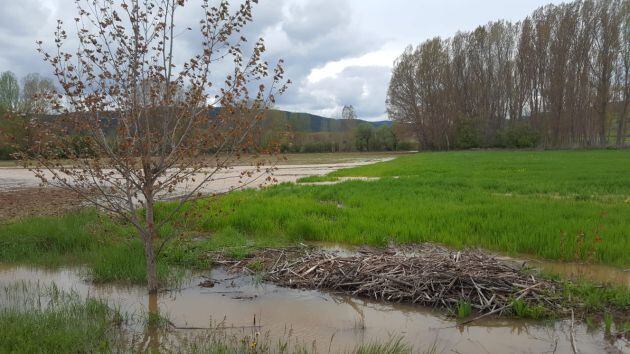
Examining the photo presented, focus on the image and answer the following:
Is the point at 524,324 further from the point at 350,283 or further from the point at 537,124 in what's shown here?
the point at 537,124

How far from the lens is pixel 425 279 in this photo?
475cm

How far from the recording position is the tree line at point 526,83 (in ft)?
165

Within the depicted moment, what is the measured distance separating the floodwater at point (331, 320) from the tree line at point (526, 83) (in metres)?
53.8

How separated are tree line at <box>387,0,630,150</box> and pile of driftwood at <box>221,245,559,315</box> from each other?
5289cm

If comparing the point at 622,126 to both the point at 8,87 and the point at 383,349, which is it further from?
the point at 8,87

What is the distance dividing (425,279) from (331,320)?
50.3 inches

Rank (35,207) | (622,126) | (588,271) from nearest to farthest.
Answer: (588,271) → (35,207) → (622,126)

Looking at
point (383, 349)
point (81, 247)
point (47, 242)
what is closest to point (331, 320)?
point (383, 349)

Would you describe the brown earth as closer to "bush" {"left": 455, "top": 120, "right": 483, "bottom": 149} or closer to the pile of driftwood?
the pile of driftwood

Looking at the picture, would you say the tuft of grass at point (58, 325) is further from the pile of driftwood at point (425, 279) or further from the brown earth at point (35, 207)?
the brown earth at point (35, 207)

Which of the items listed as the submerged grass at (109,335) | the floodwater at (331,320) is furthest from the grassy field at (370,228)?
the submerged grass at (109,335)

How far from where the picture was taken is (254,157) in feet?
15.1

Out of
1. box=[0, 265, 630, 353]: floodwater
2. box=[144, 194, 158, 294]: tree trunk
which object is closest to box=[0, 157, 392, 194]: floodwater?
box=[144, 194, 158, 294]: tree trunk

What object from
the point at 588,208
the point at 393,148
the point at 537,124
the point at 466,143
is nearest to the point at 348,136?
the point at 393,148
